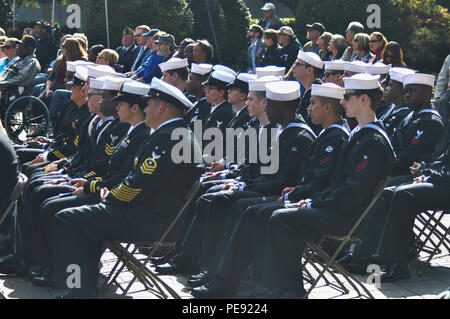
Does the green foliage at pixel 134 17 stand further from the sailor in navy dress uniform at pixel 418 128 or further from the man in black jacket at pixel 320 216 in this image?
the man in black jacket at pixel 320 216

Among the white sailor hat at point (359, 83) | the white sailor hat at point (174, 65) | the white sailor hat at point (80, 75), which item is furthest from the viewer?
the white sailor hat at point (174, 65)

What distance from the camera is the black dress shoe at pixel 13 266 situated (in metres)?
6.88

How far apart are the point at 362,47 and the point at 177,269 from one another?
5016mm

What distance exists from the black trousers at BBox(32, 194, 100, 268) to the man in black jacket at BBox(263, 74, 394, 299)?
1.60 meters

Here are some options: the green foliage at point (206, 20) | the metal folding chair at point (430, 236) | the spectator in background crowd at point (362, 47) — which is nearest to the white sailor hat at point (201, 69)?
the spectator in background crowd at point (362, 47)

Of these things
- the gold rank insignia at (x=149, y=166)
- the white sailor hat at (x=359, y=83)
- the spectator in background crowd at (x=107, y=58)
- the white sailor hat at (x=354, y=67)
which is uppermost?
the white sailor hat at (x=359, y=83)

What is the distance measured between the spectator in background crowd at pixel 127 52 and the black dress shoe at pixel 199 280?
848 centimetres

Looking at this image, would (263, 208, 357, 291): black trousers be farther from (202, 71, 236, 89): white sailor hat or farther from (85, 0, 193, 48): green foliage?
(85, 0, 193, 48): green foliage

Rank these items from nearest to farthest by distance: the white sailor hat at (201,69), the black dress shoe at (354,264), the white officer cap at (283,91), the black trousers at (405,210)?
the white officer cap at (283,91), the black trousers at (405,210), the black dress shoe at (354,264), the white sailor hat at (201,69)

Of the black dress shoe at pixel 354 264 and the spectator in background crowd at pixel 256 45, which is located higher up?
the spectator in background crowd at pixel 256 45

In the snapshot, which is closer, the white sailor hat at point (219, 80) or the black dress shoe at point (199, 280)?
the black dress shoe at point (199, 280)

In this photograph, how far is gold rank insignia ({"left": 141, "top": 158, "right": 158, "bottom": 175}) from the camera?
580 centimetres
